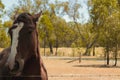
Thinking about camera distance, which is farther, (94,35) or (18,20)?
(94,35)

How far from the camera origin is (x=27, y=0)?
66.2m

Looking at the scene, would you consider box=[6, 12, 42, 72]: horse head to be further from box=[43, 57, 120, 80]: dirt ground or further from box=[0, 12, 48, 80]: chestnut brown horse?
box=[43, 57, 120, 80]: dirt ground

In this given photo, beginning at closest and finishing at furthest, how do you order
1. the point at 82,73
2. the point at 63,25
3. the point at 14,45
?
1. the point at 14,45
2. the point at 82,73
3. the point at 63,25

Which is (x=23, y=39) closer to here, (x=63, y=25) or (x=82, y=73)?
(x=82, y=73)

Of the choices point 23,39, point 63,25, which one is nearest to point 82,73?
point 23,39

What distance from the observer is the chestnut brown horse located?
498 cm

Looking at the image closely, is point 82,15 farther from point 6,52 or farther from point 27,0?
point 6,52

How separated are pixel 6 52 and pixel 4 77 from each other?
2.85ft

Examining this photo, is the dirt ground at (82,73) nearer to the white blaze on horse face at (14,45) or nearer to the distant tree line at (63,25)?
the white blaze on horse face at (14,45)

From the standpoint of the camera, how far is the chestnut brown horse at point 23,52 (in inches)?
196

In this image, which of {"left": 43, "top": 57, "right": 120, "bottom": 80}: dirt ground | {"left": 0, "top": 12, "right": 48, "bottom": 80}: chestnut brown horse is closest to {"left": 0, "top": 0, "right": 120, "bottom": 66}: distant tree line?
{"left": 43, "top": 57, "right": 120, "bottom": 80}: dirt ground

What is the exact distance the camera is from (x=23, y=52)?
5125mm

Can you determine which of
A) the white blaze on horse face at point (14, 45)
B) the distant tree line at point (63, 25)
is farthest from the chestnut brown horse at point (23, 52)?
the distant tree line at point (63, 25)

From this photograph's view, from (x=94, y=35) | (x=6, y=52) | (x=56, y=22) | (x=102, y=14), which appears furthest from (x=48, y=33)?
(x=6, y=52)
